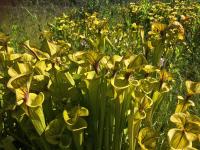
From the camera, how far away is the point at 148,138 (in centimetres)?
183

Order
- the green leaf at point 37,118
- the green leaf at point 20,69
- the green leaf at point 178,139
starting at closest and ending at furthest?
the green leaf at point 178,139 → the green leaf at point 37,118 → the green leaf at point 20,69


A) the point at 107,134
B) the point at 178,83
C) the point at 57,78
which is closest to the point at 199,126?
the point at 107,134

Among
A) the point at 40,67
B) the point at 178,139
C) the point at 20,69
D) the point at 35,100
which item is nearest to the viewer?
the point at 178,139

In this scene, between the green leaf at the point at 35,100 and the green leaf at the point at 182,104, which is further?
the green leaf at the point at 182,104

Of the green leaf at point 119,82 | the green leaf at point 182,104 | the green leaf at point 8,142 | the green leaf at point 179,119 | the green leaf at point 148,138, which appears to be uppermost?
the green leaf at point 119,82

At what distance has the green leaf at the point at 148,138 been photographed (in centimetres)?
181

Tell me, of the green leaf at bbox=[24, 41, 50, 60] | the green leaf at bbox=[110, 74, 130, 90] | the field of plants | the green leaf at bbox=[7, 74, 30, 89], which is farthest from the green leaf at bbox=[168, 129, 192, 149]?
the green leaf at bbox=[24, 41, 50, 60]

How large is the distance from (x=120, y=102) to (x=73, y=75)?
11.3 inches

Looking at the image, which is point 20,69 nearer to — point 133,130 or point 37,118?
point 37,118

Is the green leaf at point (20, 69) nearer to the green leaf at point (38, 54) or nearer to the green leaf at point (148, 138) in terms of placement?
the green leaf at point (38, 54)

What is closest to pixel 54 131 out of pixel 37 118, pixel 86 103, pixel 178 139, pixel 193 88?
pixel 37 118

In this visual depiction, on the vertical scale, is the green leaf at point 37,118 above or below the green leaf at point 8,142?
above

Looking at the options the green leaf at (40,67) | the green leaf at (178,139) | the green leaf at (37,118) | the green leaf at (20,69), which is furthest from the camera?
the green leaf at (40,67)

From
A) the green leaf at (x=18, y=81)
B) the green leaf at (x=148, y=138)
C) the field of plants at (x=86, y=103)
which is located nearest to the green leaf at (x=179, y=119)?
the field of plants at (x=86, y=103)
